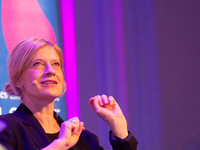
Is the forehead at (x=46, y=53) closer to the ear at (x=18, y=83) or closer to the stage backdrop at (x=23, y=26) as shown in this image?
the ear at (x=18, y=83)

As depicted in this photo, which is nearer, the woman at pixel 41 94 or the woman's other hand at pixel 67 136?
the woman's other hand at pixel 67 136

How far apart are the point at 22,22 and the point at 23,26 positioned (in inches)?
1.2

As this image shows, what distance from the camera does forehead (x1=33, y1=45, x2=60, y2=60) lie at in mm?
1397

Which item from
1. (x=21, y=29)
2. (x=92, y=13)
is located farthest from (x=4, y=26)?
(x=92, y=13)

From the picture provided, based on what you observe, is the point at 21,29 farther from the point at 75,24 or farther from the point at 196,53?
the point at 196,53

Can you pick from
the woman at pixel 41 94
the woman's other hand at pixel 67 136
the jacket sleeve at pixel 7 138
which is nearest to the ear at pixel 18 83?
the woman at pixel 41 94

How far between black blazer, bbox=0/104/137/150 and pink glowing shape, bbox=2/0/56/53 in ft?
2.70

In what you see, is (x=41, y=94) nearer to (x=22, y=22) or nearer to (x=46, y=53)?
(x=46, y=53)

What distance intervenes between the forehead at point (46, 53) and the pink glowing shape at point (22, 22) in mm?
674

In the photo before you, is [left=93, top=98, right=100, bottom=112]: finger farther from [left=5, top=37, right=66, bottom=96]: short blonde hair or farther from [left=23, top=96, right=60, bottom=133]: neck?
[left=5, top=37, right=66, bottom=96]: short blonde hair

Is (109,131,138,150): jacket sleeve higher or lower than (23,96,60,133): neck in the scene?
lower

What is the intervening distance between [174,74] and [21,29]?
4.73 ft

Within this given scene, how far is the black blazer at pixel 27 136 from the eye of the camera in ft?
3.91

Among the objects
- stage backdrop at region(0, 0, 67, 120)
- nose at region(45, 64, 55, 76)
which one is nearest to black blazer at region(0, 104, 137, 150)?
nose at region(45, 64, 55, 76)
